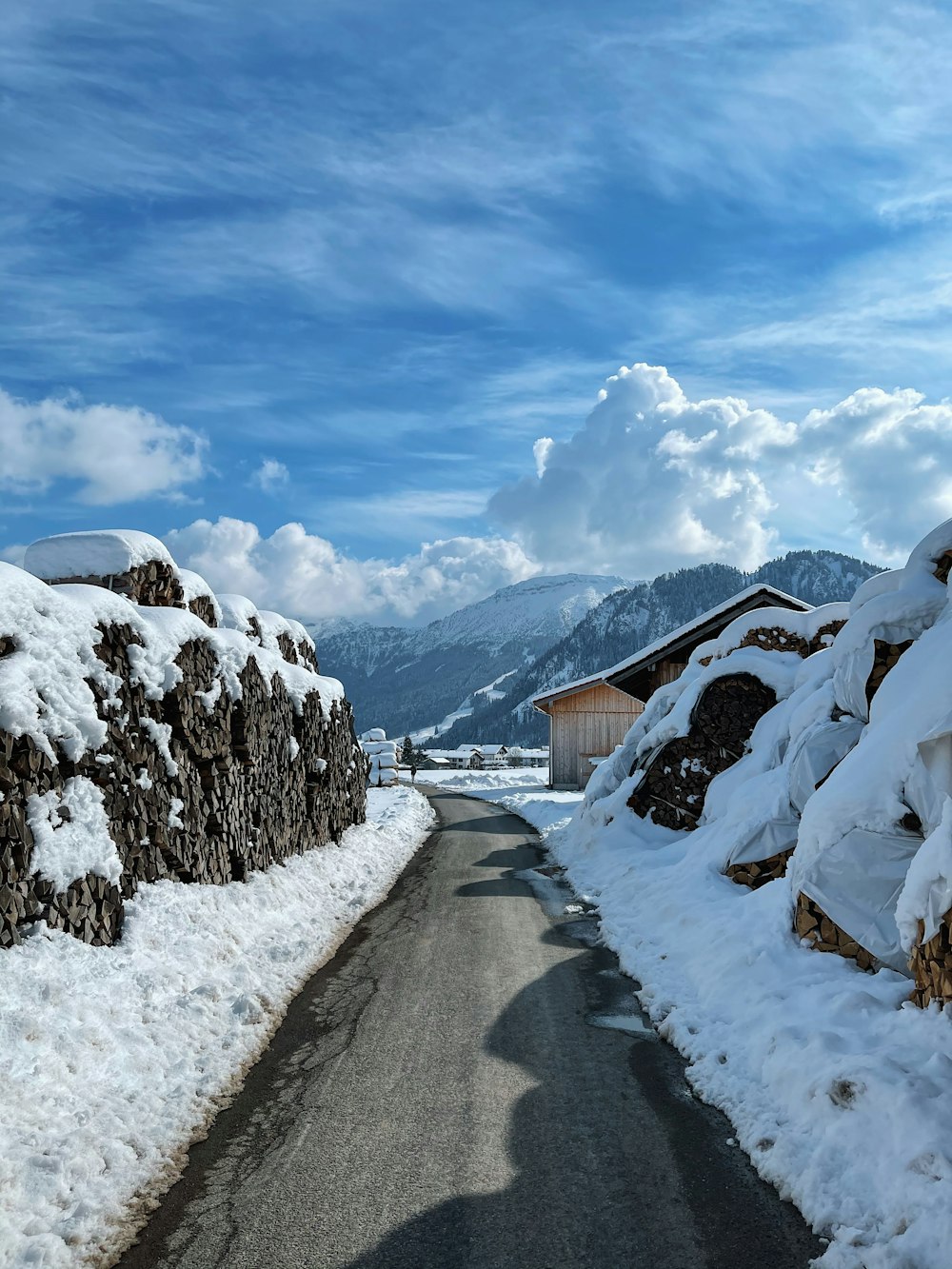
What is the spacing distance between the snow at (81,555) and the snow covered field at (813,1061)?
864 cm

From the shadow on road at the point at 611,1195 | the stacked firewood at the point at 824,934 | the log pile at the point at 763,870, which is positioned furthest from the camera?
the log pile at the point at 763,870

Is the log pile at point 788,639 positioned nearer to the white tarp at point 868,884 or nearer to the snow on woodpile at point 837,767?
the snow on woodpile at point 837,767

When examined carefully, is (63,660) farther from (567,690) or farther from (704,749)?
(567,690)

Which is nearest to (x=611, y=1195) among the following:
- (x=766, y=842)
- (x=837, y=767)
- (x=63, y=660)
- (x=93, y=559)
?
(x=837, y=767)

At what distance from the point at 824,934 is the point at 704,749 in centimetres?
929

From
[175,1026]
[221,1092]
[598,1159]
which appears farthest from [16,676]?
[598,1159]

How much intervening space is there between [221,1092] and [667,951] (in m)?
5.35

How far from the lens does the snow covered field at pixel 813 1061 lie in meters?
4.37

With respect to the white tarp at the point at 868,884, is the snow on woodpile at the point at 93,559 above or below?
above

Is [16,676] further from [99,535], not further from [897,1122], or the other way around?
[897,1122]

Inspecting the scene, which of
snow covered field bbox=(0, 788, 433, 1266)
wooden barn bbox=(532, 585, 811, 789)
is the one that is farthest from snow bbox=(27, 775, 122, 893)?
wooden barn bbox=(532, 585, 811, 789)

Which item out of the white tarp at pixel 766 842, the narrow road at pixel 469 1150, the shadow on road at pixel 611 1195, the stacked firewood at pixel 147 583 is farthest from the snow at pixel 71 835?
the white tarp at pixel 766 842

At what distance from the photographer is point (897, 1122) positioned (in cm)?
481

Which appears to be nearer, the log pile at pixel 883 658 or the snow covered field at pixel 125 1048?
the snow covered field at pixel 125 1048
